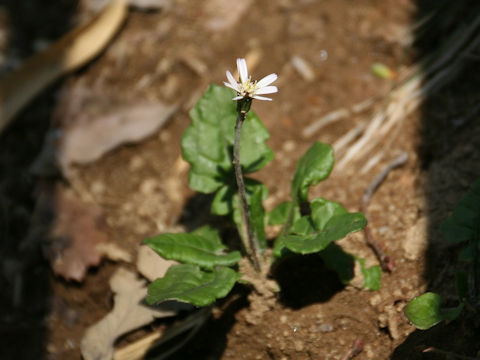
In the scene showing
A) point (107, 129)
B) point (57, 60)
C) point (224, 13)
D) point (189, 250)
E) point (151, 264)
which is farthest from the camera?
point (224, 13)

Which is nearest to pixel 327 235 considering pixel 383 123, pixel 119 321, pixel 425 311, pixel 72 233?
pixel 425 311

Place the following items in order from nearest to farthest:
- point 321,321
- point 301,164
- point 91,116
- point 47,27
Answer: point 321,321, point 301,164, point 91,116, point 47,27

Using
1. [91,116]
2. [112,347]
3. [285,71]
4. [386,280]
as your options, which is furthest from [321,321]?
[91,116]

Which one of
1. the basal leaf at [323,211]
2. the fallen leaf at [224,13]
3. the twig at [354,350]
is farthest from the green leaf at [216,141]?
the fallen leaf at [224,13]

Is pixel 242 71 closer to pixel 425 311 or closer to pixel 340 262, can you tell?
pixel 340 262

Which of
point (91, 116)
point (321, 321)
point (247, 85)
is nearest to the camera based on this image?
point (247, 85)

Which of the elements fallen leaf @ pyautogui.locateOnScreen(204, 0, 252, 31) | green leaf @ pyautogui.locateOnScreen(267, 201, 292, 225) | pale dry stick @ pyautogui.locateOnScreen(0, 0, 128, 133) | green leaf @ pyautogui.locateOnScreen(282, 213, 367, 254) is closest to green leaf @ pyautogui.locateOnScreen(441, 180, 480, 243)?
green leaf @ pyautogui.locateOnScreen(282, 213, 367, 254)

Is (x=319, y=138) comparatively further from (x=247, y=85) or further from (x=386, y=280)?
(x=247, y=85)
